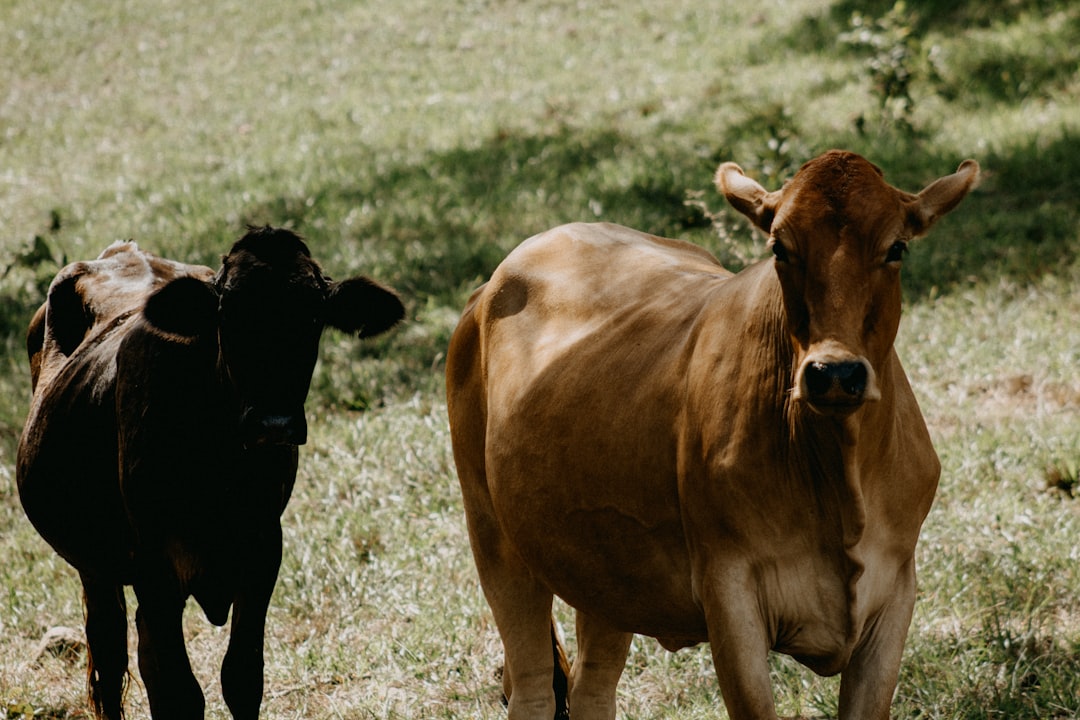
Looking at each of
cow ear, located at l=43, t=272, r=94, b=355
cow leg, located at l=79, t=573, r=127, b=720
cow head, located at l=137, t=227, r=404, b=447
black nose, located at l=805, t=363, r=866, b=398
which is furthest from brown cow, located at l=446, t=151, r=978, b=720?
cow ear, located at l=43, t=272, r=94, b=355

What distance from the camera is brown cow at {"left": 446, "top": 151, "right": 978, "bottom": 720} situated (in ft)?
11.0

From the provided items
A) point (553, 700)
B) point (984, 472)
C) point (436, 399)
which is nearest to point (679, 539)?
point (553, 700)

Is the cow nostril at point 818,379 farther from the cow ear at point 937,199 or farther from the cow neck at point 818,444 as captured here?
the cow ear at point 937,199

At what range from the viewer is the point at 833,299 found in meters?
3.26

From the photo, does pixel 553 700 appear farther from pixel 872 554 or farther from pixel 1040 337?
pixel 1040 337

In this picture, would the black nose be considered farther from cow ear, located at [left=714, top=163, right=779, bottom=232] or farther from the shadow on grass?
the shadow on grass

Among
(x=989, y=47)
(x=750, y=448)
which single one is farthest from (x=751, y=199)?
(x=989, y=47)

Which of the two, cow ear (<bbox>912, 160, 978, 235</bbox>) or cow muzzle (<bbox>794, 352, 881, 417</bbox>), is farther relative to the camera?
cow ear (<bbox>912, 160, 978, 235</bbox>)

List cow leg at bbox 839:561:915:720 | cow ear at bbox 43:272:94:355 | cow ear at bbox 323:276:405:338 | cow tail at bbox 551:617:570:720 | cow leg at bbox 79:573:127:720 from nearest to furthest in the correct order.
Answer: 1. cow leg at bbox 839:561:915:720
2. cow ear at bbox 323:276:405:338
3. cow tail at bbox 551:617:570:720
4. cow leg at bbox 79:573:127:720
5. cow ear at bbox 43:272:94:355

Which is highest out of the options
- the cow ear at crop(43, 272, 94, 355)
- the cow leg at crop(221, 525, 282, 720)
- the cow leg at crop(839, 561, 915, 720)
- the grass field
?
the cow ear at crop(43, 272, 94, 355)

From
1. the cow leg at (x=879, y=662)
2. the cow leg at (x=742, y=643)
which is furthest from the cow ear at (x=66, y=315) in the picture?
the cow leg at (x=879, y=662)

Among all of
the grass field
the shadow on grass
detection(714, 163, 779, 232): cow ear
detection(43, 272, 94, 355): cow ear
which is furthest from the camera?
the shadow on grass

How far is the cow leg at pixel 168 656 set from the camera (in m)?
4.67

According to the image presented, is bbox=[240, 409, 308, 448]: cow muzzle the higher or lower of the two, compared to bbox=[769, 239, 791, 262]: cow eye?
lower
